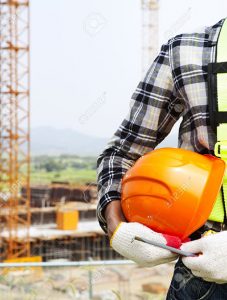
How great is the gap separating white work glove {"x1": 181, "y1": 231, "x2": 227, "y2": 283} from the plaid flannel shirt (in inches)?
9.6

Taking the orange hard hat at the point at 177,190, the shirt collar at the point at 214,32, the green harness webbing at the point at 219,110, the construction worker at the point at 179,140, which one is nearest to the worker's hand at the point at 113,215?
the construction worker at the point at 179,140

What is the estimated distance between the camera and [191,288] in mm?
1299

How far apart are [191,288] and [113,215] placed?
0.83 ft

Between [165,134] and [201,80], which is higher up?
[201,80]

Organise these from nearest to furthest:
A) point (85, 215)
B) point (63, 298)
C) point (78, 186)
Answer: point (63, 298) < point (85, 215) < point (78, 186)

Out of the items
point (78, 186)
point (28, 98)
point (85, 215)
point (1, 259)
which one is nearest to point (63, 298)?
point (28, 98)

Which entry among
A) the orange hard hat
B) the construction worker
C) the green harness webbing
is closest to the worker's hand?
the construction worker

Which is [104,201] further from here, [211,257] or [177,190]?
[211,257]

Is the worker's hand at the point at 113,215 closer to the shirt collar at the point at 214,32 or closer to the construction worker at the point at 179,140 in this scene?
the construction worker at the point at 179,140

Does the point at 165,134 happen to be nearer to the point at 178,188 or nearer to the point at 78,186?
the point at 178,188

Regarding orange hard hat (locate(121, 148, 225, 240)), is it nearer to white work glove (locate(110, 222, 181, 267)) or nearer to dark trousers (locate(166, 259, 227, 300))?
white work glove (locate(110, 222, 181, 267))

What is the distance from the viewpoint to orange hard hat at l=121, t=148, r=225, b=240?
121cm

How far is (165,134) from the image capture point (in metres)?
→ 1.50

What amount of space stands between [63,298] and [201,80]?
11.4ft
